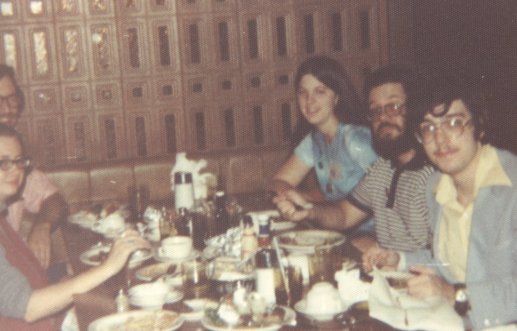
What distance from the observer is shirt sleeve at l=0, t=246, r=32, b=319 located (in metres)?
2.09

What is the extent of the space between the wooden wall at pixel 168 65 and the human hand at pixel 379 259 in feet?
8.85

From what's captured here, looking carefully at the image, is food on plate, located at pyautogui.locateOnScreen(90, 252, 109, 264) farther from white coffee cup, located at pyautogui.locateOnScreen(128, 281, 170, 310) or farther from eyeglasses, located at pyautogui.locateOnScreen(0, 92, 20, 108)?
eyeglasses, located at pyautogui.locateOnScreen(0, 92, 20, 108)

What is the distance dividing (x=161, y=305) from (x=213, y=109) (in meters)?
3.11

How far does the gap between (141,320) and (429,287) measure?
0.79 meters

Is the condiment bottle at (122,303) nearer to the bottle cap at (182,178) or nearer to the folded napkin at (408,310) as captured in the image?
the folded napkin at (408,310)

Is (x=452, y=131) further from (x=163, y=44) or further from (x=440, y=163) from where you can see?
(x=163, y=44)

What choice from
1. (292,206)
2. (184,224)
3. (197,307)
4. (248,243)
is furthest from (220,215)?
→ (197,307)

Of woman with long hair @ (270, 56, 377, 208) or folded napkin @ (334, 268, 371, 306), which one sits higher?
woman with long hair @ (270, 56, 377, 208)

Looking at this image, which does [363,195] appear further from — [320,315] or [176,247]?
[320,315]

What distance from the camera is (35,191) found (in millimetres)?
3889

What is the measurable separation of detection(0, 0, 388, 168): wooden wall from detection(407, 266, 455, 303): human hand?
3.05 metres

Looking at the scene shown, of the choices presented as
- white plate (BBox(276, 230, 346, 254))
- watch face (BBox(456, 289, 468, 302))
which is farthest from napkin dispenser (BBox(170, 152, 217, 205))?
watch face (BBox(456, 289, 468, 302))

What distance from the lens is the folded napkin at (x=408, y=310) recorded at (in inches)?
67.5

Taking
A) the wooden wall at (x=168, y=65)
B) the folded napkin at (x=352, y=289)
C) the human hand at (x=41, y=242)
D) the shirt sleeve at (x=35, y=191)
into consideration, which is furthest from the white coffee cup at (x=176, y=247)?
the wooden wall at (x=168, y=65)
